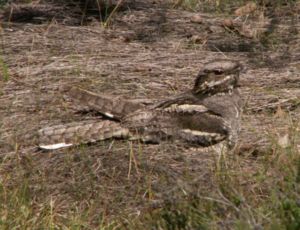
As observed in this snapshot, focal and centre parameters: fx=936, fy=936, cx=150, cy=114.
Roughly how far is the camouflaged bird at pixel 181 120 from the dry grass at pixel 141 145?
8 centimetres

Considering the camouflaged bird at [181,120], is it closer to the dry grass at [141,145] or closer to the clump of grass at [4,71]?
the dry grass at [141,145]

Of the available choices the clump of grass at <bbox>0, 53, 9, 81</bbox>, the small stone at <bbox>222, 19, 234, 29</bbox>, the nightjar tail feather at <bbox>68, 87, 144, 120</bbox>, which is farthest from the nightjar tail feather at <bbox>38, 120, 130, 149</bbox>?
the small stone at <bbox>222, 19, 234, 29</bbox>

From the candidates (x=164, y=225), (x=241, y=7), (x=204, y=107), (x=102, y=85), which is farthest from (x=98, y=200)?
(x=241, y=7)

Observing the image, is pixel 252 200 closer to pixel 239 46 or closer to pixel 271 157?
pixel 271 157

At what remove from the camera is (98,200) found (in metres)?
5.30

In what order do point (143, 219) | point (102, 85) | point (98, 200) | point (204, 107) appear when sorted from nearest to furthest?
point (143, 219) → point (98, 200) → point (204, 107) → point (102, 85)

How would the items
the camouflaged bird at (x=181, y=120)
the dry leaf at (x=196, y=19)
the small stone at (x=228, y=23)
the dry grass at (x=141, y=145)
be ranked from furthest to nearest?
the dry leaf at (x=196, y=19)
the small stone at (x=228, y=23)
the camouflaged bird at (x=181, y=120)
the dry grass at (x=141, y=145)

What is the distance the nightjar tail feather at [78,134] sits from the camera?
598cm

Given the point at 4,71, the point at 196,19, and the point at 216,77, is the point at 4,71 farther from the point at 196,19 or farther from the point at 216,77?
the point at 196,19

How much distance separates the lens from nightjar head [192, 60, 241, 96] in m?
6.11

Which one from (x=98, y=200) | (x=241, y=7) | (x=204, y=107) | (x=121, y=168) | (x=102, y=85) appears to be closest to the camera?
(x=98, y=200)

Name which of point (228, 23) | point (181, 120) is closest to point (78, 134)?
point (181, 120)

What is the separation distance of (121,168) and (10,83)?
6.05 ft

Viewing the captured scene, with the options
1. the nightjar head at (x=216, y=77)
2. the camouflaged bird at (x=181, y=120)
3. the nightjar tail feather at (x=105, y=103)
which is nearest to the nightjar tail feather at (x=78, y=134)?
the camouflaged bird at (x=181, y=120)
